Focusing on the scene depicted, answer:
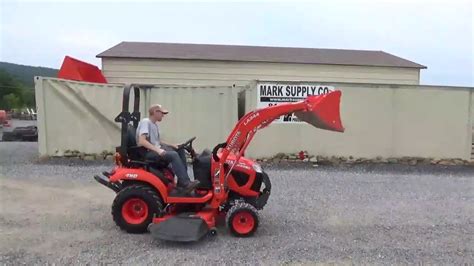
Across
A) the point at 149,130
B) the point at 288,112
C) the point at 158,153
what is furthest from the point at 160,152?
the point at 288,112

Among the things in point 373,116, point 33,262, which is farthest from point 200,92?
point 33,262

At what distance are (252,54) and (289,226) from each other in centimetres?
1304

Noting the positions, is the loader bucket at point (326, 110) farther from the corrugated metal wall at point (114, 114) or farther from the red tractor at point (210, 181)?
the corrugated metal wall at point (114, 114)

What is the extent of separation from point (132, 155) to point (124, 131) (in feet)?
1.08

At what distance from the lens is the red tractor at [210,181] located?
526 cm

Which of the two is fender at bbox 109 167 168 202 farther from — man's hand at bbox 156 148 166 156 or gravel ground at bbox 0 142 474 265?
gravel ground at bbox 0 142 474 265

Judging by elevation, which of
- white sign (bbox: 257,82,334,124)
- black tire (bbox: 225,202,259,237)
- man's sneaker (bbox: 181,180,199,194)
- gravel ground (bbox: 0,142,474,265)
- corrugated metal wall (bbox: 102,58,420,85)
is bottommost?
gravel ground (bbox: 0,142,474,265)

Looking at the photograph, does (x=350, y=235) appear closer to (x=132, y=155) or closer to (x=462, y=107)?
(x=132, y=155)

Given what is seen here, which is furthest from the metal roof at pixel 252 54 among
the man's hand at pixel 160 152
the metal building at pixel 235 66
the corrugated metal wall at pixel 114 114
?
the man's hand at pixel 160 152

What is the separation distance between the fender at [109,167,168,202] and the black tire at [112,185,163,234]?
0.28 ft

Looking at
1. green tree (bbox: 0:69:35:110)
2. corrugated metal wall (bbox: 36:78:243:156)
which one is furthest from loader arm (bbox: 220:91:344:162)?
green tree (bbox: 0:69:35:110)

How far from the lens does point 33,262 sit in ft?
14.1

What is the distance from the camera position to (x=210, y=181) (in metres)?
5.43

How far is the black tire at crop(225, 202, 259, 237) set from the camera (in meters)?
5.21
